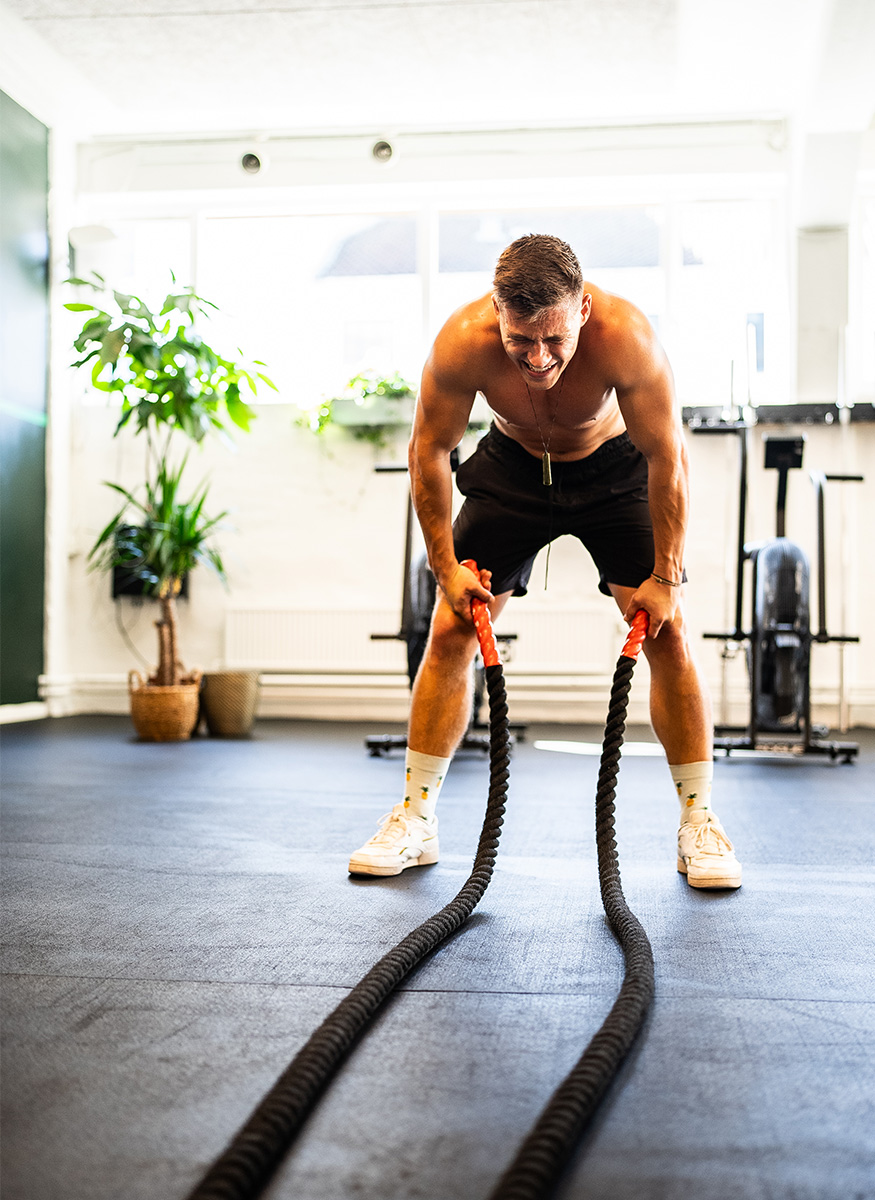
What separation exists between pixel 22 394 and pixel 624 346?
4.29 m

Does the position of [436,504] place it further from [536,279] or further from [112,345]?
[112,345]

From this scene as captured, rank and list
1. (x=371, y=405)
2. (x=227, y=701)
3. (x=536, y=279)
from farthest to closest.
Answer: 1. (x=371, y=405)
2. (x=227, y=701)
3. (x=536, y=279)

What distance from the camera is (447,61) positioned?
5.17 meters

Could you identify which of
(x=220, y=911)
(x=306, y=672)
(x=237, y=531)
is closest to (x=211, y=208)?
(x=237, y=531)

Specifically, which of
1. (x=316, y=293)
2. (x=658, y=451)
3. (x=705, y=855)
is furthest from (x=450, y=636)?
(x=316, y=293)

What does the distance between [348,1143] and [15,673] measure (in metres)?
4.95

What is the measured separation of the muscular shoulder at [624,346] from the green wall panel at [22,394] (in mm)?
4068

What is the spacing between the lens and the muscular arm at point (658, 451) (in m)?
1.98

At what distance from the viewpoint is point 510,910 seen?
1.88 metres

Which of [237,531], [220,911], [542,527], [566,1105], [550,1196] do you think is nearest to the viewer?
[550,1196]

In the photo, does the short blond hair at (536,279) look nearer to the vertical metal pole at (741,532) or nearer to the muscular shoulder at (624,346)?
the muscular shoulder at (624,346)

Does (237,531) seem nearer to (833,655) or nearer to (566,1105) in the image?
(833,655)

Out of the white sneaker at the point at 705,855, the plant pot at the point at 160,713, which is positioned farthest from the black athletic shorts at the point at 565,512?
the plant pot at the point at 160,713

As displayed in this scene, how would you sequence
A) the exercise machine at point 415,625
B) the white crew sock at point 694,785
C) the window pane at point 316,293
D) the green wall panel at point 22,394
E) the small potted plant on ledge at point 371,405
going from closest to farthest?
the white crew sock at point 694,785, the exercise machine at point 415,625, the green wall panel at point 22,394, the small potted plant on ledge at point 371,405, the window pane at point 316,293
